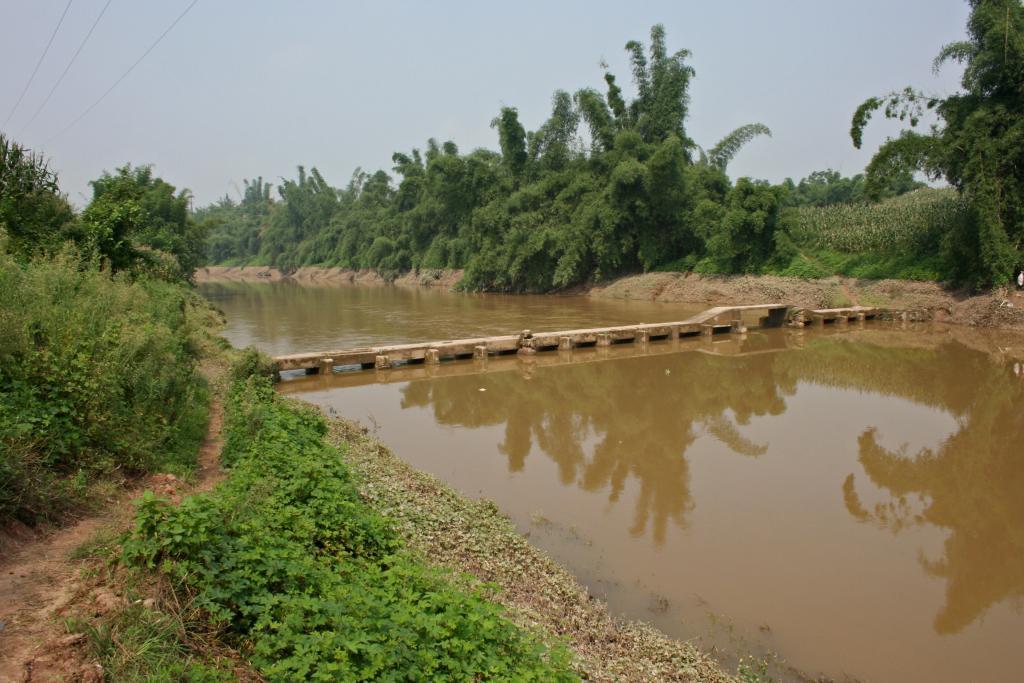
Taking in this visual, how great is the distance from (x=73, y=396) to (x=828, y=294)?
83.1ft

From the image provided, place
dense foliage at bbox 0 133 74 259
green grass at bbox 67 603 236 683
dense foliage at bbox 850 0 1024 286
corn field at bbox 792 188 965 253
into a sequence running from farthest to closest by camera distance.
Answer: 1. corn field at bbox 792 188 965 253
2. dense foliage at bbox 850 0 1024 286
3. dense foliage at bbox 0 133 74 259
4. green grass at bbox 67 603 236 683

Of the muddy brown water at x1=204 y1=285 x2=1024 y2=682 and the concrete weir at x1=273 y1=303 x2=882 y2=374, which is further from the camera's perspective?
the concrete weir at x1=273 y1=303 x2=882 y2=374

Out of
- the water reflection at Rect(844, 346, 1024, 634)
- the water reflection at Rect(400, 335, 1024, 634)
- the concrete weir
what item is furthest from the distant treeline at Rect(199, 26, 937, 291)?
the water reflection at Rect(844, 346, 1024, 634)

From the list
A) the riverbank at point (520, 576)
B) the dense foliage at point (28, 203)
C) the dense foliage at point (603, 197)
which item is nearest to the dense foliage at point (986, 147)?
the dense foliage at point (603, 197)

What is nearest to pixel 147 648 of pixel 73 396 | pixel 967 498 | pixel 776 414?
pixel 73 396

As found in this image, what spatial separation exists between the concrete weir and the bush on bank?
7.30 meters

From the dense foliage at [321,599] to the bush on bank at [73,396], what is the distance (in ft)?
4.44

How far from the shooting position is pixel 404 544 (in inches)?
198

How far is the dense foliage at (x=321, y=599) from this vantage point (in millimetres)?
3092

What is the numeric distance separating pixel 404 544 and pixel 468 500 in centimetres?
169

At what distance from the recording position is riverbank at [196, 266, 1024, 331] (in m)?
19.8

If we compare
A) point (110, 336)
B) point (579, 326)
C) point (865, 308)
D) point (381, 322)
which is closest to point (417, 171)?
point (381, 322)

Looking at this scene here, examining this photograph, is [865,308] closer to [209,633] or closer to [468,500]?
[468,500]

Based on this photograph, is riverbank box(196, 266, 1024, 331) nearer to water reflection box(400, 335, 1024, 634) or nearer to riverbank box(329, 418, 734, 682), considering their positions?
water reflection box(400, 335, 1024, 634)
